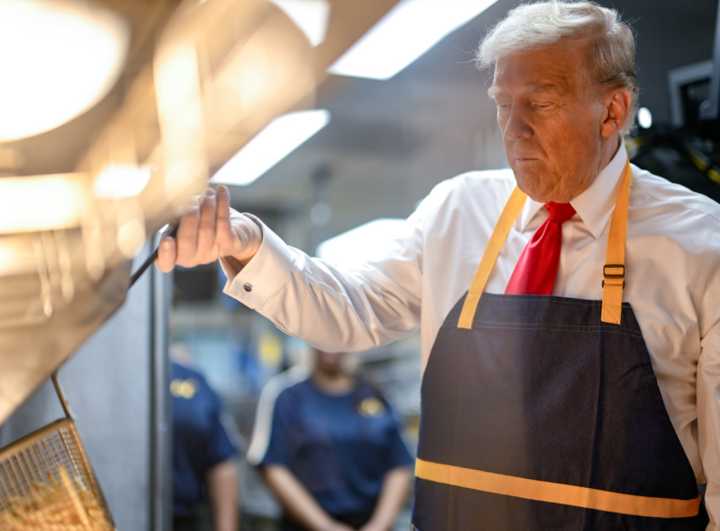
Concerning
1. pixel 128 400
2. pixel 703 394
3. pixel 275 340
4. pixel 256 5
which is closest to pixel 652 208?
pixel 703 394

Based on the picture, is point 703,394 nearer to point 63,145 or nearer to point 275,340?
point 63,145

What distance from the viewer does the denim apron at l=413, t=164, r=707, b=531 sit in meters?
1.30

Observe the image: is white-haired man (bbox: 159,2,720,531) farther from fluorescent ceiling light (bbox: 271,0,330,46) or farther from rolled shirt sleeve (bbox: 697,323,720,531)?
fluorescent ceiling light (bbox: 271,0,330,46)

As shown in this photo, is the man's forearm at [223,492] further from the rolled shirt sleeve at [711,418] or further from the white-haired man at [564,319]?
the rolled shirt sleeve at [711,418]

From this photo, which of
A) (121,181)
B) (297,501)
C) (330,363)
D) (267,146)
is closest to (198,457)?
(297,501)

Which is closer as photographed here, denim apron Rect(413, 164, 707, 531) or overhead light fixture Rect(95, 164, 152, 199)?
overhead light fixture Rect(95, 164, 152, 199)

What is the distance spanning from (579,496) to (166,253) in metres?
0.71

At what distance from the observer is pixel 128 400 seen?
218cm

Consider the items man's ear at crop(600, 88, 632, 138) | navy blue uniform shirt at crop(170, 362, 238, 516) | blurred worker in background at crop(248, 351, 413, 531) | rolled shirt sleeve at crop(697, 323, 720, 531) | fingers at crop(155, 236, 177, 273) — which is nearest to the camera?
fingers at crop(155, 236, 177, 273)

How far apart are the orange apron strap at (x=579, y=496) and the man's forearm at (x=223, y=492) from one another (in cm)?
217

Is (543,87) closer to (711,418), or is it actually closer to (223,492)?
(711,418)

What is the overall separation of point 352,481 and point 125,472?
154cm

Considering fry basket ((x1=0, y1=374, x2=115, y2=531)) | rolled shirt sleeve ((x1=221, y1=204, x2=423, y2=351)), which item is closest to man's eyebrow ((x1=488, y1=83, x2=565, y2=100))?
rolled shirt sleeve ((x1=221, y1=204, x2=423, y2=351))

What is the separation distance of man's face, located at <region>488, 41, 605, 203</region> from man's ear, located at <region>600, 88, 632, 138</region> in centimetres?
4
